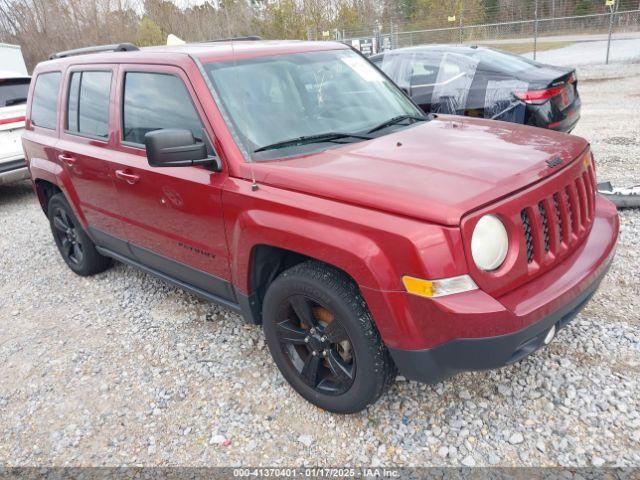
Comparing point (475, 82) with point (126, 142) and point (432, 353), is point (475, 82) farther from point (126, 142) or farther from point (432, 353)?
point (432, 353)

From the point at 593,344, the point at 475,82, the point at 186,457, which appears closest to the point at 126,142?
the point at 186,457

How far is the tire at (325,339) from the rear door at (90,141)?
5.79ft

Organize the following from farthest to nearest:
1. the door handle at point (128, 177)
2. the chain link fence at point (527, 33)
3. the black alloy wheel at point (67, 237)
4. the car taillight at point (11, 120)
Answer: the chain link fence at point (527, 33) → the car taillight at point (11, 120) → the black alloy wheel at point (67, 237) → the door handle at point (128, 177)

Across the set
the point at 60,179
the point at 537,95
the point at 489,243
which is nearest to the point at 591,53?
the point at 537,95

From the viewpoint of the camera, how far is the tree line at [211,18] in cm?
2475

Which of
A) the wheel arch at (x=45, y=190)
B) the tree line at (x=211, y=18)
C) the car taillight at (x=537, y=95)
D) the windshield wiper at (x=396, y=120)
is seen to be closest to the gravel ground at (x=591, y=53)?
the tree line at (x=211, y=18)

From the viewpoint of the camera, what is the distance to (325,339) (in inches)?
104

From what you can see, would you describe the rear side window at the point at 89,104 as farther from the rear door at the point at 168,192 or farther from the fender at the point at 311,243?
the fender at the point at 311,243

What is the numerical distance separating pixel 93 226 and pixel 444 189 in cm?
319

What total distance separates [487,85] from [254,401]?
493 cm

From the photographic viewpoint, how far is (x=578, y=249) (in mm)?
2607

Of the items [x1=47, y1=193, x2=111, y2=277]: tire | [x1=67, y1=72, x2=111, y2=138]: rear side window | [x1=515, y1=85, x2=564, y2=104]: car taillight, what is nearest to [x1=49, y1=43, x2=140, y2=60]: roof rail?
[x1=67, y1=72, x2=111, y2=138]: rear side window

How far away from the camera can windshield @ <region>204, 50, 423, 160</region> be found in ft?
9.65

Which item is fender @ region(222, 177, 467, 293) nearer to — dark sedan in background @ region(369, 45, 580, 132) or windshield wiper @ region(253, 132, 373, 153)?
windshield wiper @ region(253, 132, 373, 153)
